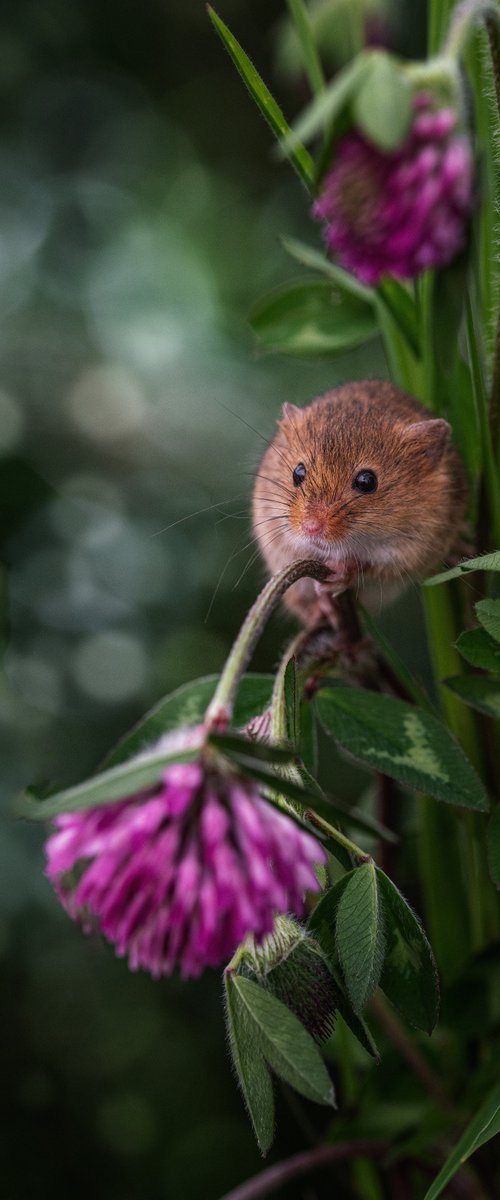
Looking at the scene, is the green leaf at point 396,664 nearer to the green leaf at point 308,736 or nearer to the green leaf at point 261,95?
the green leaf at point 308,736

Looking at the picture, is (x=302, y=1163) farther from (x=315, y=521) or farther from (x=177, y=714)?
(x=315, y=521)

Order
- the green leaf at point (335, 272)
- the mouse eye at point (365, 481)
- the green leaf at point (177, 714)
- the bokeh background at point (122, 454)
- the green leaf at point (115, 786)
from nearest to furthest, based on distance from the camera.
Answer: the green leaf at point (115, 786) < the green leaf at point (177, 714) < the mouse eye at point (365, 481) < the green leaf at point (335, 272) < the bokeh background at point (122, 454)

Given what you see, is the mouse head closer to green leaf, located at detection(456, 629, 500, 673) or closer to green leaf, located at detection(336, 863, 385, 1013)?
green leaf, located at detection(456, 629, 500, 673)

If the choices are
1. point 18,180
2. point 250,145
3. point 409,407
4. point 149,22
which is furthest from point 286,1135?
point 149,22

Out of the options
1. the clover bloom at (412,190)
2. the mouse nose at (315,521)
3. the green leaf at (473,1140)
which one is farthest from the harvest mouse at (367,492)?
the green leaf at (473,1140)

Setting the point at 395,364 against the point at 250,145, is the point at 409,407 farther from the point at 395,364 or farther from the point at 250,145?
the point at 250,145

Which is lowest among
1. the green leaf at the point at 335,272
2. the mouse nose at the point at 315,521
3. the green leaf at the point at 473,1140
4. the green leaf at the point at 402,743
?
the green leaf at the point at 473,1140
